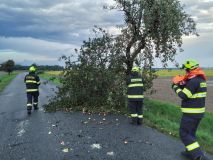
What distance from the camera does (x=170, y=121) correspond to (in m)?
17.3

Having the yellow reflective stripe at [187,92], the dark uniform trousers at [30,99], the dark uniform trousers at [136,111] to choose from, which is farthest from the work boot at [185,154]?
the dark uniform trousers at [30,99]

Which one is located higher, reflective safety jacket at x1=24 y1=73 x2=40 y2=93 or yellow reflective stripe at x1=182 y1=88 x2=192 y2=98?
yellow reflective stripe at x1=182 y1=88 x2=192 y2=98

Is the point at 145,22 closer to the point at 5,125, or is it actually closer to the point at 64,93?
the point at 64,93

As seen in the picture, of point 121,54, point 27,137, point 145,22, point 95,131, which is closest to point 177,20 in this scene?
point 145,22

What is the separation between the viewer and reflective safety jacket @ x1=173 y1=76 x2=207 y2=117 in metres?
9.03

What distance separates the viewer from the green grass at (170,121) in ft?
42.9

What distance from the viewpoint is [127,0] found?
19.4m

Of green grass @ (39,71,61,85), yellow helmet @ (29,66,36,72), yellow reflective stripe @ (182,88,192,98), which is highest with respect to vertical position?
yellow helmet @ (29,66,36,72)

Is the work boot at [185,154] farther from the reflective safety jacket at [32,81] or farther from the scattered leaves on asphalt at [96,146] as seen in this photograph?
the reflective safety jacket at [32,81]

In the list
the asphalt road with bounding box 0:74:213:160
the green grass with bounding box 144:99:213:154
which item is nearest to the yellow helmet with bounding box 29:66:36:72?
the asphalt road with bounding box 0:74:213:160

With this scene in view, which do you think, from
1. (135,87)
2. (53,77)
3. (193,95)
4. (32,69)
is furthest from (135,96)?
(53,77)

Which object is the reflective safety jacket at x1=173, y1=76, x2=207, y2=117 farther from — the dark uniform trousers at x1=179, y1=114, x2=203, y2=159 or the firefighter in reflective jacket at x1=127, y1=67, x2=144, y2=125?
the firefighter in reflective jacket at x1=127, y1=67, x2=144, y2=125

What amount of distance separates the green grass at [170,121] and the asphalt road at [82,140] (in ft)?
2.75

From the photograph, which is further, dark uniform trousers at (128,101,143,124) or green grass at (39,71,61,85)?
green grass at (39,71,61,85)
